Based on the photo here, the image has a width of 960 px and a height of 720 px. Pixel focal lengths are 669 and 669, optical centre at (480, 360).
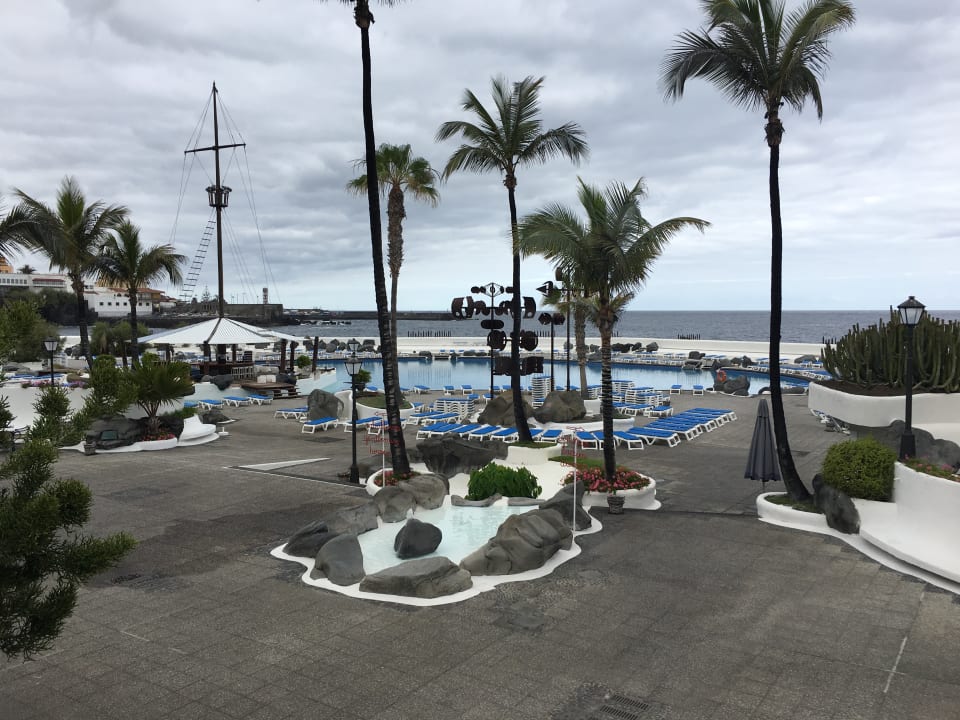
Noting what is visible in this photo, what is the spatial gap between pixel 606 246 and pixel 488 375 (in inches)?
1480

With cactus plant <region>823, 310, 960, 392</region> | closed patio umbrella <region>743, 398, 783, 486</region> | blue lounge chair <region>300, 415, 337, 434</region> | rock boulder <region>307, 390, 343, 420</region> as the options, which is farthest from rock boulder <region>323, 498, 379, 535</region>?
rock boulder <region>307, 390, 343, 420</region>

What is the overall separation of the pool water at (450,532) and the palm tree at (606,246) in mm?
2622

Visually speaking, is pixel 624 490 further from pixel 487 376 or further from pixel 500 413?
pixel 487 376

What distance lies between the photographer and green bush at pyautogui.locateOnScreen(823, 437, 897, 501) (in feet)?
35.6

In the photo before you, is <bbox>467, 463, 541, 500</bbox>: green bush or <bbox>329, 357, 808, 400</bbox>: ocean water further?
<bbox>329, 357, 808, 400</bbox>: ocean water

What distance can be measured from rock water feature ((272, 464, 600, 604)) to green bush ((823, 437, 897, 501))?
4211 mm

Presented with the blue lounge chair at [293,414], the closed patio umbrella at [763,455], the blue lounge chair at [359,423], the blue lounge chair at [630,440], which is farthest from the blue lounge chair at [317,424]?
the closed patio umbrella at [763,455]

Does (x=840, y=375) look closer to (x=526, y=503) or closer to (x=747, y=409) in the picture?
(x=526, y=503)

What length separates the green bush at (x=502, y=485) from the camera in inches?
536

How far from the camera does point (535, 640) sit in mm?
7395

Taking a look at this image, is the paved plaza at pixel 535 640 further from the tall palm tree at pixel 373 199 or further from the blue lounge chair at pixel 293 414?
the blue lounge chair at pixel 293 414

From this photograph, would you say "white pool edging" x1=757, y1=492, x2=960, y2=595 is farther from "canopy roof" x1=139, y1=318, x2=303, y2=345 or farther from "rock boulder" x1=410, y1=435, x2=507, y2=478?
"canopy roof" x1=139, y1=318, x2=303, y2=345

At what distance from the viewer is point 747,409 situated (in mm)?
28844

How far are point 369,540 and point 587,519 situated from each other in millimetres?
3757
